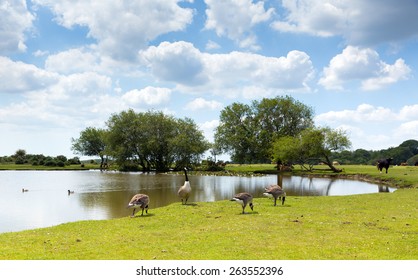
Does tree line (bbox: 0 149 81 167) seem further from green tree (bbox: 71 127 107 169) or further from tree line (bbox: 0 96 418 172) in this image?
tree line (bbox: 0 96 418 172)

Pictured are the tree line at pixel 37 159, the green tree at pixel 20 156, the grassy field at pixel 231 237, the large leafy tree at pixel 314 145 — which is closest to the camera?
the grassy field at pixel 231 237

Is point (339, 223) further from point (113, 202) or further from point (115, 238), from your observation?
point (113, 202)

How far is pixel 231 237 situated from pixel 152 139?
317ft

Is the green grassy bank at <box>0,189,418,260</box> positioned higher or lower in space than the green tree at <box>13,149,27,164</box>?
lower

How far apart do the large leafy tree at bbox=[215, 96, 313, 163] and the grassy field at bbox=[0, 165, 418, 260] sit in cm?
8259

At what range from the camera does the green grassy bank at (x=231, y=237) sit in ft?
43.0

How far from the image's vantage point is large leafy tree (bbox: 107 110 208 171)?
364 ft

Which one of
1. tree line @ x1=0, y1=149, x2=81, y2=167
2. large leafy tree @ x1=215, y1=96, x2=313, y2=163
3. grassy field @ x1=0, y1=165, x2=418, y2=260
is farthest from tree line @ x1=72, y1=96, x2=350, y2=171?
grassy field @ x1=0, y1=165, x2=418, y2=260

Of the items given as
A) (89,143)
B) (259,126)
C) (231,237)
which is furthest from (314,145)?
(89,143)

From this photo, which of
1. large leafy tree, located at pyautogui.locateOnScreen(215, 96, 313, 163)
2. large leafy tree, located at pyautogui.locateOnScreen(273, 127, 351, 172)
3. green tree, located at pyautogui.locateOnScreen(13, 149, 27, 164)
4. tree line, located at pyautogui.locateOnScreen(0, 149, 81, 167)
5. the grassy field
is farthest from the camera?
green tree, located at pyautogui.locateOnScreen(13, 149, 27, 164)

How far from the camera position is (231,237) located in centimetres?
1570

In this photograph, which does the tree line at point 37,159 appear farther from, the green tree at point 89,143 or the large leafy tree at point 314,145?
the large leafy tree at point 314,145

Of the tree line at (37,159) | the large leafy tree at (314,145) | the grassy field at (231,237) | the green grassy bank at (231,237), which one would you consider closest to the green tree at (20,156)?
the tree line at (37,159)
